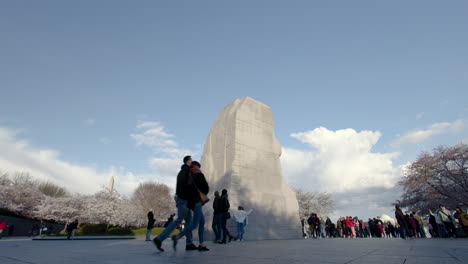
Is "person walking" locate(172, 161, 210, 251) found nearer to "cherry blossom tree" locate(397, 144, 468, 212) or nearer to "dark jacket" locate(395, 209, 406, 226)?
"dark jacket" locate(395, 209, 406, 226)

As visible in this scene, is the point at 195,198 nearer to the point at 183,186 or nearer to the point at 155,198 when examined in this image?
the point at 183,186

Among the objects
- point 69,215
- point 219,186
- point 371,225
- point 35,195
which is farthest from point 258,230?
point 35,195

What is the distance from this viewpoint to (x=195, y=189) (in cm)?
568

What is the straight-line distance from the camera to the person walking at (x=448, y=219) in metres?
13.7

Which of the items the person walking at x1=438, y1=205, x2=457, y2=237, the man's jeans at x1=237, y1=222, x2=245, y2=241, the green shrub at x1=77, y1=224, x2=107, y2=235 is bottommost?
the green shrub at x1=77, y1=224, x2=107, y2=235

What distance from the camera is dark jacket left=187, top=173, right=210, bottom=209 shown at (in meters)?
5.68

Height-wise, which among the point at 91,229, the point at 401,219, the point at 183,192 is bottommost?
the point at 91,229

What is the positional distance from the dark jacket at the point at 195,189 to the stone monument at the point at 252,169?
765 cm

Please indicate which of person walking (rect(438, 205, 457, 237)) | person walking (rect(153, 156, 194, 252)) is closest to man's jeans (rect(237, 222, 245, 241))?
person walking (rect(153, 156, 194, 252))

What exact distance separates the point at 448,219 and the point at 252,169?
34.3 ft

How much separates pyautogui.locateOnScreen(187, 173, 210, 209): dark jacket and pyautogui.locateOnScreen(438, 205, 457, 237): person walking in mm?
14282

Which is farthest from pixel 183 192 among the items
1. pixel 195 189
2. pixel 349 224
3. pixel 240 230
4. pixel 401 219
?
pixel 349 224

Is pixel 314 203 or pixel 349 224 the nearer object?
pixel 349 224

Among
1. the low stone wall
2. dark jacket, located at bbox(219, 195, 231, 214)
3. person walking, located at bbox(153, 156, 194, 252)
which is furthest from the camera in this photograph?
the low stone wall
